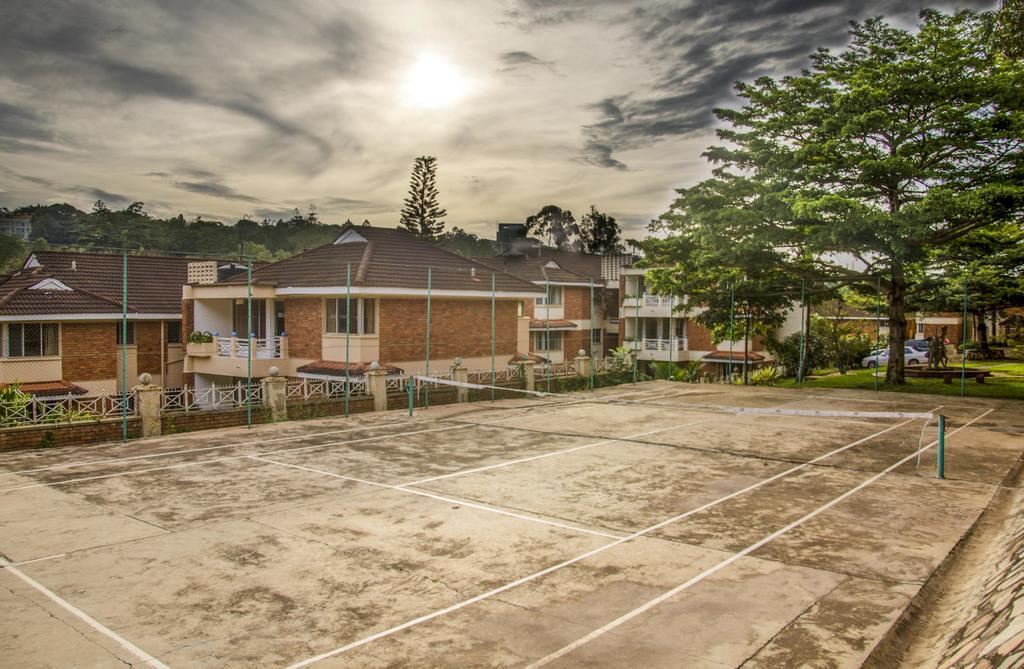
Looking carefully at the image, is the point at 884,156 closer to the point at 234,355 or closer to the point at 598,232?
the point at 234,355

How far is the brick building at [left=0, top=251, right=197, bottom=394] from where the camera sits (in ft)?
85.4

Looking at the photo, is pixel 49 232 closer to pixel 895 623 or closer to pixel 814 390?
pixel 814 390

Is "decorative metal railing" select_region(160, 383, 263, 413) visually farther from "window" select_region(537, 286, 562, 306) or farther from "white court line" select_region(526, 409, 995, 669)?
"window" select_region(537, 286, 562, 306)

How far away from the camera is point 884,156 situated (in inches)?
1057

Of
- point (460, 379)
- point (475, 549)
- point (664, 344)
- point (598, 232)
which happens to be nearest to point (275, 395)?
point (460, 379)

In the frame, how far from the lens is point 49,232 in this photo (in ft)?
242

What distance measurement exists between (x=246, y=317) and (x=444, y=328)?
9720mm

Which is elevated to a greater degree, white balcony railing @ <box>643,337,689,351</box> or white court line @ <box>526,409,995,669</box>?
white balcony railing @ <box>643,337,689,351</box>

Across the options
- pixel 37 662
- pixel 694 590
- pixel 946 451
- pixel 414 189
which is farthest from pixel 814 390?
pixel 414 189

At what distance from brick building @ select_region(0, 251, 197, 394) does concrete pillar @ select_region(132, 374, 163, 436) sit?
5.10 meters

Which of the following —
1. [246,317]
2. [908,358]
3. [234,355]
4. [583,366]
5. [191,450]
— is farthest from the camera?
[908,358]

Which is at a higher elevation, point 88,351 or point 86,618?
point 88,351

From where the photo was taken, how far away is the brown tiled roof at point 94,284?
26.7 m

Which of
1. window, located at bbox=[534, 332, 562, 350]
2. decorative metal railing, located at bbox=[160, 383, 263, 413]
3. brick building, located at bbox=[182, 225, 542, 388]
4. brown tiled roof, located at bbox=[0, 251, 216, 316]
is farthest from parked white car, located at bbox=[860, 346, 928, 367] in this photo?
brown tiled roof, located at bbox=[0, 251, 216, 316]
